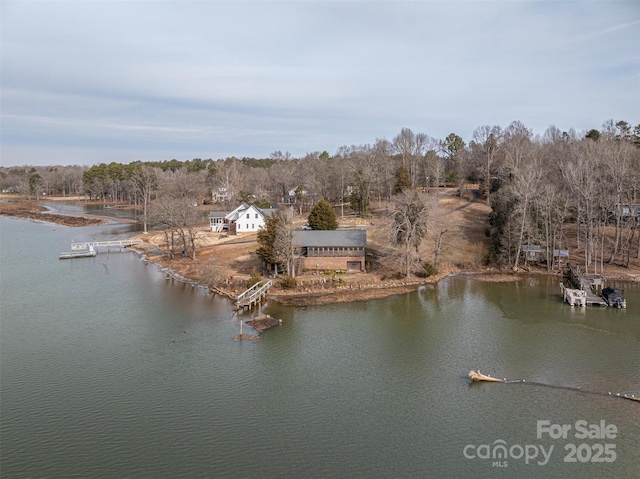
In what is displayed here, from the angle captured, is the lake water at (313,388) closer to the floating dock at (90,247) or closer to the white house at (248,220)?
the floating dock at (90,247)

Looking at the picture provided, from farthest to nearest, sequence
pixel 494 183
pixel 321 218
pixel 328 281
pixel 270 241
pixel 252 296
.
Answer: pixel 494 183 < pixel 321 218 < pixel 270 241 < pixel 328 281 < pixel 252 296

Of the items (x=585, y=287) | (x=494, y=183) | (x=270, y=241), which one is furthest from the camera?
(x=494, y=183)

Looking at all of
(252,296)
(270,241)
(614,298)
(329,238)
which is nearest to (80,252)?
(270,241)

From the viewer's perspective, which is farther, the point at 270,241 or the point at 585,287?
the point at 270,241

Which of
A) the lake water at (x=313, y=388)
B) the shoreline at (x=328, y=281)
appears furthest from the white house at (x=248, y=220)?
the lake water at (x=313, y=388)

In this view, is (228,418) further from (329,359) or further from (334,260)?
(334,260)

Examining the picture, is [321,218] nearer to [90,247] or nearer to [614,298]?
[614,298]

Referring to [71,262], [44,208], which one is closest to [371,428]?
[71,262]
